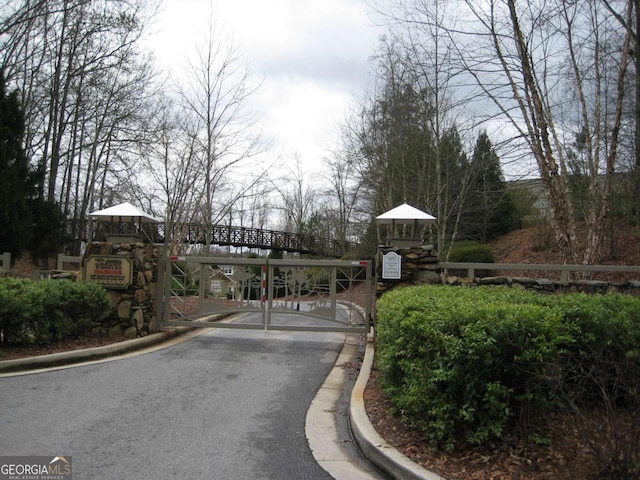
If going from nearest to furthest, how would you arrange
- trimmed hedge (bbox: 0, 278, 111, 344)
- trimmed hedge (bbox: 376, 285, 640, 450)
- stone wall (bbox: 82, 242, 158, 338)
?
1. trimmed hedge (bbox: 376, 285, 640, 450)
2. trimmed hedge (bbox: 0, 278, 111, 344)
3. stone wall (bbox: 82, 242, 158, 338)

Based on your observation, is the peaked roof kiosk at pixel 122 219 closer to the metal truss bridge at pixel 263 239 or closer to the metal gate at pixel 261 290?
the metal gate at pixel 261 290

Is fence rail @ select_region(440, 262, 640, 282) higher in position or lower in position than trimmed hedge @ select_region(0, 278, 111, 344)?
higher

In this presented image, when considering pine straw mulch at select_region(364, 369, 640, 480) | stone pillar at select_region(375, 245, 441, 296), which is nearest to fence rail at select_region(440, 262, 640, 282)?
stone pillar at select_region(375, 245, 441, 296)

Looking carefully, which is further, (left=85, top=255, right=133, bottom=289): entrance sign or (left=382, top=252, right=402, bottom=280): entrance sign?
(left=85, top=255, right=133, bottom=289): entrance sign

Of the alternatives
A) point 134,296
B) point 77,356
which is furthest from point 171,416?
point 134,296

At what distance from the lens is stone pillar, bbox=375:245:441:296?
373 inches

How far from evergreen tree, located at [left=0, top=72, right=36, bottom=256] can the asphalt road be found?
12509 millimetres

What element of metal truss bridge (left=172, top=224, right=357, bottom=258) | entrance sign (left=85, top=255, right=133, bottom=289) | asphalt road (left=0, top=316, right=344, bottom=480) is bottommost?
asphalt road (left=0, top=316, right=344, bottom=480)

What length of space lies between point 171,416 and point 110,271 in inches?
207

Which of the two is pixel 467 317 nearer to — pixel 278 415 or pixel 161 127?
pixel 278 415

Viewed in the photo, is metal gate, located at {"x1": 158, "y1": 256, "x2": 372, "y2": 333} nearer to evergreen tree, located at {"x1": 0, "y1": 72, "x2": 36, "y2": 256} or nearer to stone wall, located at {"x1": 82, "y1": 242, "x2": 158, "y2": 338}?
stone wall, located at {"x1": 82, "y1": 242, "x2": 158, "y2": 338}

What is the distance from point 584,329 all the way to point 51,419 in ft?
16.3

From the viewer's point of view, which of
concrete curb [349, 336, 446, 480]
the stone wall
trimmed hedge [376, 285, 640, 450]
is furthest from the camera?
the stone wall

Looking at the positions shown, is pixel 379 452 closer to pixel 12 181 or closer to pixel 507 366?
pixel 507 366
